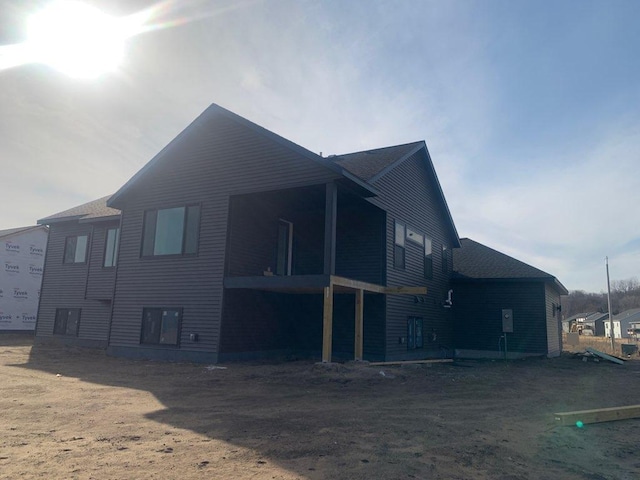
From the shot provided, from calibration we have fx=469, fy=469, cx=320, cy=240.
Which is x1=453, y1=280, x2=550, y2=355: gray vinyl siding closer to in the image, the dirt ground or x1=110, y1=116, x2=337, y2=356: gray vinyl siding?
the dirt ground

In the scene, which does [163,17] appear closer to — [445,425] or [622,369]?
[445,425]

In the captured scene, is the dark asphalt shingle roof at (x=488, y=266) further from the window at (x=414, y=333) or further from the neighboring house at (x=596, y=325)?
the neighboring house at (x=596, y=325)

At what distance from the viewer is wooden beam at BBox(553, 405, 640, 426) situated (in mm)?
7094

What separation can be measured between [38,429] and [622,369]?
18.1 meters

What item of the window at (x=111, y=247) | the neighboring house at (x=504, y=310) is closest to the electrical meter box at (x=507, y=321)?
the neighboring house at (x=504, y=310)

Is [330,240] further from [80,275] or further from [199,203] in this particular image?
[80,275]

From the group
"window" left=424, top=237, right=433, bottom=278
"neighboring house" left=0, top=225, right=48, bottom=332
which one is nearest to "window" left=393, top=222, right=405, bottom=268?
"window" left=424, top=237, right=433, bottom=278

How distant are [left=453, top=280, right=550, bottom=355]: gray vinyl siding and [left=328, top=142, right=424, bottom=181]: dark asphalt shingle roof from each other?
23.9 feet

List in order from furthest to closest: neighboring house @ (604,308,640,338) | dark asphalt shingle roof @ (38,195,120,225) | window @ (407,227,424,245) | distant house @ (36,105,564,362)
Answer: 1. neighboring house @ (604,308,640,338)
2. dark asphalt shingle roof @ (38,195,120,225)
3. window @ (407,227,424,245)
4. distant house @ (36,105,564,362)

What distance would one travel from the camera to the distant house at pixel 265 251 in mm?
13977

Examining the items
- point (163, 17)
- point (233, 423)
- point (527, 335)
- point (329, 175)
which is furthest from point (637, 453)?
point (527, 335)

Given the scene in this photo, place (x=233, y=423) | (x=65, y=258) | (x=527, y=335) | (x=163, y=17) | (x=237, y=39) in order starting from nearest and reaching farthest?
(x=233, y=423)
(x=163, y=17)
(x=237, y=39)
(x=527, y=335)
(x=65, y=258)

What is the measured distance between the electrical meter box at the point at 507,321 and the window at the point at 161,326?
13.8 m

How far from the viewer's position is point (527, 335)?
20.1m
